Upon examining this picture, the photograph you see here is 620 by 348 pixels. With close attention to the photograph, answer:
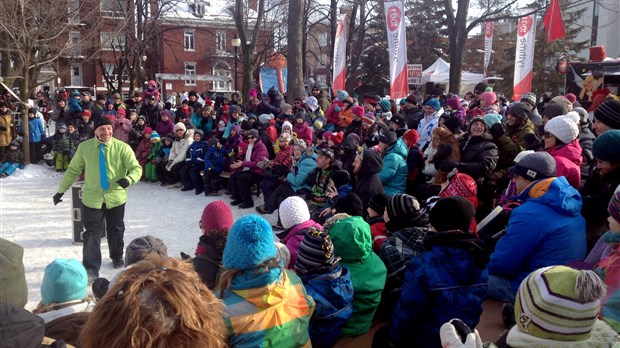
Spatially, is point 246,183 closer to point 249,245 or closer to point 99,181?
point 99,181

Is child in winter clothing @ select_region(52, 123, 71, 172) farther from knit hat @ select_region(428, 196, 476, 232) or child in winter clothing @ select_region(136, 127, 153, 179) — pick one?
knit hat @ select_region(428, 196, 476, 232)

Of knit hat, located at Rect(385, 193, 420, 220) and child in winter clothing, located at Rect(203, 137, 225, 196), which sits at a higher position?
knit hat, located at Rect(385, 193, 420, 220)

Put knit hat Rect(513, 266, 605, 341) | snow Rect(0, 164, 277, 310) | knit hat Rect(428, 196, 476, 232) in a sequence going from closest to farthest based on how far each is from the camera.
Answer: knit hat Rect(513, 266, 605, 341) < knit hat Rect(428, 196, 476, 232) < snow Rect(0, 164, 277, 310)

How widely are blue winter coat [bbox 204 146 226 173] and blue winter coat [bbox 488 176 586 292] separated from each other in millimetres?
7281

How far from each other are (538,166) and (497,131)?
2189mm

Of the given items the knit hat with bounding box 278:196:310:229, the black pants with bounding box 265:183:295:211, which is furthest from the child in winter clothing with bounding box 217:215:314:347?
the black pants with bounding box 265:183:295:211

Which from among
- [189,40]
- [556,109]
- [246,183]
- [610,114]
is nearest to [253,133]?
[246,183]

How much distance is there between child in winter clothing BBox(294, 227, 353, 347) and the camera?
308 centimetres

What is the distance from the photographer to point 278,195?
865 centimetres

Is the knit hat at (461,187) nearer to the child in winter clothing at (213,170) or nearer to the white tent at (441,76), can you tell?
the child in winter clothing at (213,170)

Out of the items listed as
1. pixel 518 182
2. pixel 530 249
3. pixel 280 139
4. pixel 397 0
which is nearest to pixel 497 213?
pixel 518 182

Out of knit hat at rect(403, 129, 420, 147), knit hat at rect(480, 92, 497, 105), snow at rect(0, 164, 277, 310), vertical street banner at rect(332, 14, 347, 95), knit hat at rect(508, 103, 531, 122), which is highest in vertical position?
vertical street banner at rect(332, 14, 347, 95)

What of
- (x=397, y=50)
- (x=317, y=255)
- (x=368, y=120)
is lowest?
(x=317, y=255)

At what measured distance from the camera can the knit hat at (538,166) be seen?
13.4 ft
